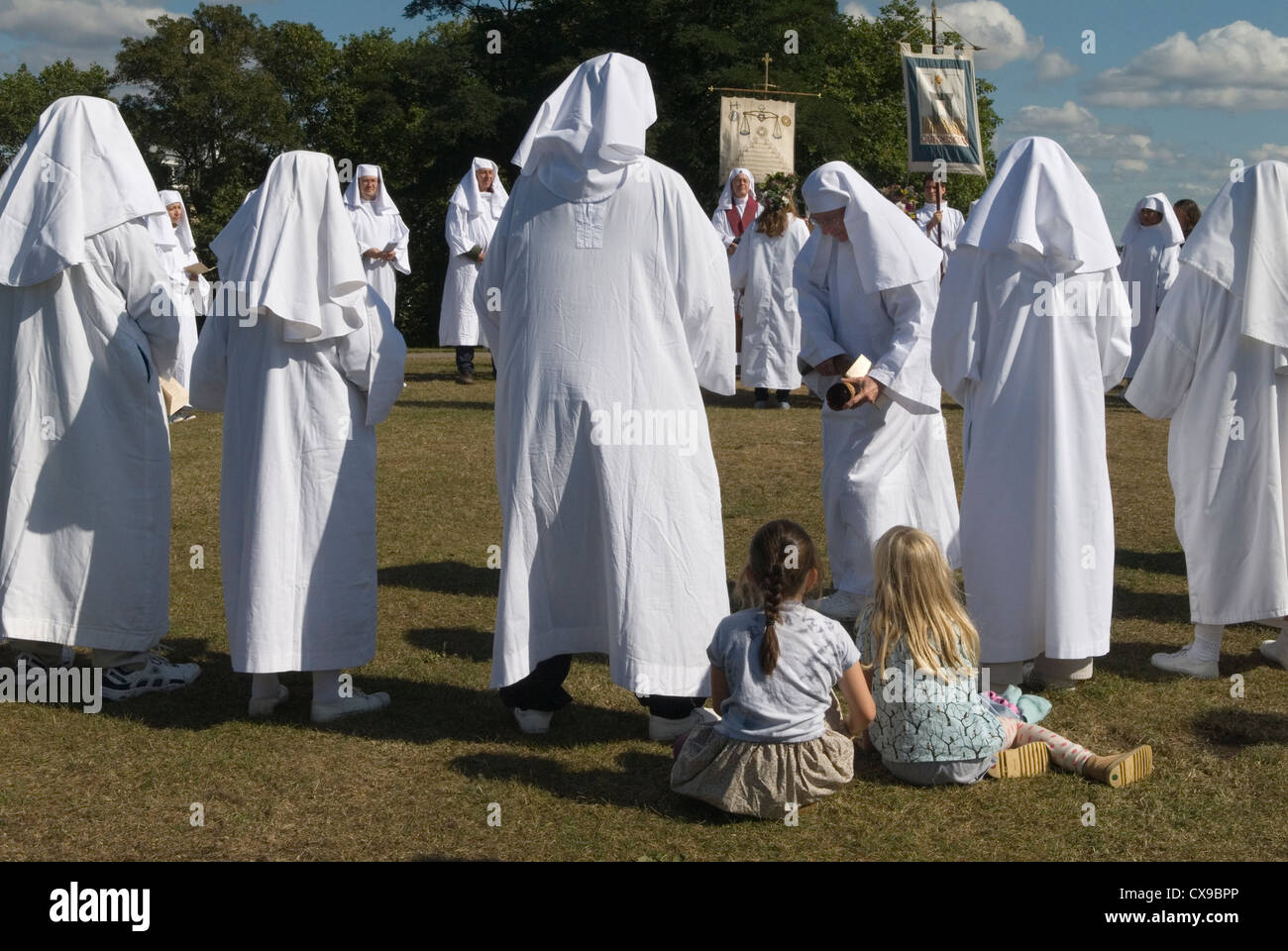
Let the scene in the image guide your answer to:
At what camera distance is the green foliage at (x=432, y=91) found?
38781 millimetres

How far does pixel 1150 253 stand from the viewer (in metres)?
16.2

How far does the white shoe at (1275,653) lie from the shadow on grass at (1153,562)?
168 centimetres

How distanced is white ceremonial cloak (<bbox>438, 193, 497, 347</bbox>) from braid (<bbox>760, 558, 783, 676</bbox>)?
12.6 metres

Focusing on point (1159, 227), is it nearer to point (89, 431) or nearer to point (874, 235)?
point (874, 235)

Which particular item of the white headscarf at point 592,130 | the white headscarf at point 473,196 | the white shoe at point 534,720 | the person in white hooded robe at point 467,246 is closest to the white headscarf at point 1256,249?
the white headscarf at point 592,130

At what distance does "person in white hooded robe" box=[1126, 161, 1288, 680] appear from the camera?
6.13 m

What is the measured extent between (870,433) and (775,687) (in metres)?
2.57

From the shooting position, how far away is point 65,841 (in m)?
4.48

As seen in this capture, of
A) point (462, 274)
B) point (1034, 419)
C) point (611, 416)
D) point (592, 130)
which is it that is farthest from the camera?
point (462, 274)

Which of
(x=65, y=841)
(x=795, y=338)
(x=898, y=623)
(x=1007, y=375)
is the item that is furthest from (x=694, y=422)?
(x=795, y=338)

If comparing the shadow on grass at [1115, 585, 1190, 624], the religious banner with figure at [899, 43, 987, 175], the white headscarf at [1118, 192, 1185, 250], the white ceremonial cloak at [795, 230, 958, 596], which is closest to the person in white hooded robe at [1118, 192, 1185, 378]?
the white headscarf at [1118, 192, 1185, 250]

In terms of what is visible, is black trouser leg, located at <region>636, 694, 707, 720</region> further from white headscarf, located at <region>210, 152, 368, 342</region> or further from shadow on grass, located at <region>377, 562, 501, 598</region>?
shadow on grass, located at <region>377, 562, 501, 598</region>

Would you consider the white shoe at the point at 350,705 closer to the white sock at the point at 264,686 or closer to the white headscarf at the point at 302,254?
the white sock at the point at 264,686

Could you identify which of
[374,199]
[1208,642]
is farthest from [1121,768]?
[374,199]
